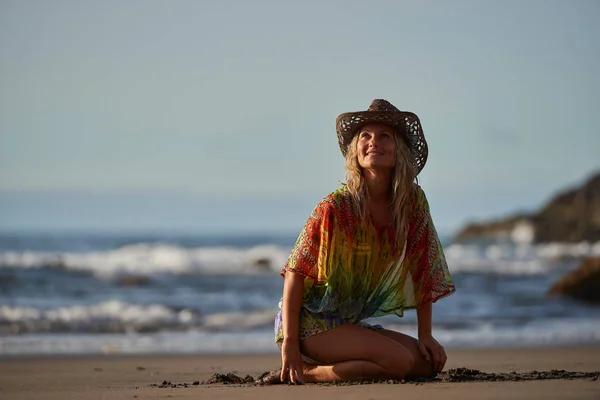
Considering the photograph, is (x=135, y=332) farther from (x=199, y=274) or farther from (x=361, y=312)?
(x=199, y=274)

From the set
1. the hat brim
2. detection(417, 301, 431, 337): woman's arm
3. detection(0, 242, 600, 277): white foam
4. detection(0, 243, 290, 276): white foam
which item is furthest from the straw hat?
detection(0, 243, 290, 276): white foam

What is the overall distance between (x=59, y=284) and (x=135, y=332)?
684cm

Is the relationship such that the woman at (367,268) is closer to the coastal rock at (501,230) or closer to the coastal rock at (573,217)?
the coastal rock at (573,217)

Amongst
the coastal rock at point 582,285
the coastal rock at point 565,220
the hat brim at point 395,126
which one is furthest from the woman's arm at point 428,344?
the coastal rock at point 565,220

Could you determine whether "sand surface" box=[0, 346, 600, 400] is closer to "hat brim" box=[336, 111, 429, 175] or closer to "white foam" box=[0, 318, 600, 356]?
"white foam" box=[0, 318, 600, 356]

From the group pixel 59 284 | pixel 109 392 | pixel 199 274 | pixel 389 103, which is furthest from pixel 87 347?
pixel 199 274

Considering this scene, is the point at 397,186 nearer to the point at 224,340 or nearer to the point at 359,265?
the point at 359,265

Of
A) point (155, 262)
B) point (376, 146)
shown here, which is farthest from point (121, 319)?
point (155, 262)

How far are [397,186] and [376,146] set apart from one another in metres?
0.27

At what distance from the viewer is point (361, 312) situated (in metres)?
5.73

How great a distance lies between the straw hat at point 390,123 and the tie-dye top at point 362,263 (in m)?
0.23

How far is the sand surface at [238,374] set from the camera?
5.03 metres

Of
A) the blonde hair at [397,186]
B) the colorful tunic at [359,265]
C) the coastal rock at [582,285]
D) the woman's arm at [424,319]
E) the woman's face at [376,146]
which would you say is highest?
the coastal rock at [582,285]

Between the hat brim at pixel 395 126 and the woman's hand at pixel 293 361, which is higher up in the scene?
the hat brim at pixel 395 126
